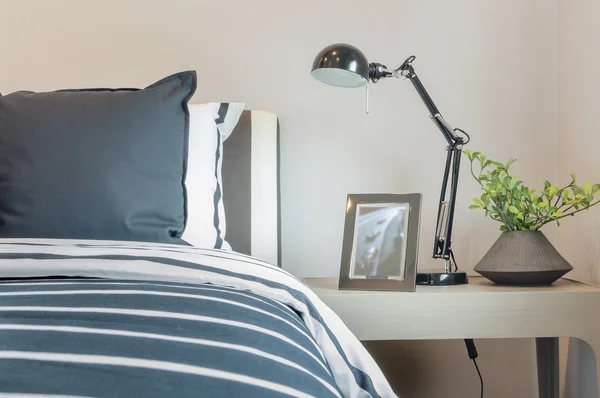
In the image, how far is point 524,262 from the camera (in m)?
1.51

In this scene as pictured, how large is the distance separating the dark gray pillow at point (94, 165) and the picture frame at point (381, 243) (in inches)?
16.6

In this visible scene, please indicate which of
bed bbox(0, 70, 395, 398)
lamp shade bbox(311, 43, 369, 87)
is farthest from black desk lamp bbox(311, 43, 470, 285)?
bed bbox(0, 70, 395, 398)

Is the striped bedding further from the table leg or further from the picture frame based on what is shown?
the table leg

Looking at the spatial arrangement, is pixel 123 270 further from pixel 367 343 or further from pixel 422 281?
pixel 367 343

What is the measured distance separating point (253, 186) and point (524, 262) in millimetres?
749

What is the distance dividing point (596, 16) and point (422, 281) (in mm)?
829

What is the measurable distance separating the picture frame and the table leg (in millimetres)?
457

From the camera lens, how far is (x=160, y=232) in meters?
1.41

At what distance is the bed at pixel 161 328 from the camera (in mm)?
621

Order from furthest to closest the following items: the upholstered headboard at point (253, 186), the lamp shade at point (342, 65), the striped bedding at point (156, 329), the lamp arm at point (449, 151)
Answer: the upholstered headboard at point (253, 186) → the lamp arm at point (449, 151) → the lamp shade at point (342, 65) → the striped bedding at point (156, 329)

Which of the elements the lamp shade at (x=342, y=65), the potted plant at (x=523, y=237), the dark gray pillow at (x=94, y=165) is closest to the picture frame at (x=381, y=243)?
the potted plant at (x=523, y=237)

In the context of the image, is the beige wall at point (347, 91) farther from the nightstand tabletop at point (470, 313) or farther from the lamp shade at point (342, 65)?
the nightstand tabletop at point (470, 313)

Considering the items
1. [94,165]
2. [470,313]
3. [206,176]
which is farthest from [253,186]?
[470,313]

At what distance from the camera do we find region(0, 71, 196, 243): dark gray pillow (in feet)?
4.49
